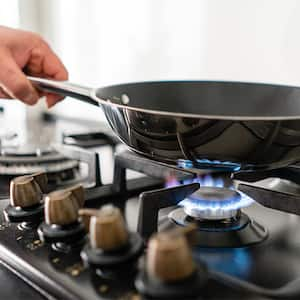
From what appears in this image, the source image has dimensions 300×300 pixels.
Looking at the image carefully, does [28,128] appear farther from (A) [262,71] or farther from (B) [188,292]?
(B) [188,292]

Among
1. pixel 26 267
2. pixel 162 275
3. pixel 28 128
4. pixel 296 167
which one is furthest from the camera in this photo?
pixel 28 128

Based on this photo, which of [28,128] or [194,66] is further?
[28,128]

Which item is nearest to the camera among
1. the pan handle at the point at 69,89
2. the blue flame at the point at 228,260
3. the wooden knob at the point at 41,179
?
the blue flame at the point at 228,260

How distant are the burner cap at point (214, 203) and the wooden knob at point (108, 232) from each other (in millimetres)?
167

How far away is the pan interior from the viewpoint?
674 mm

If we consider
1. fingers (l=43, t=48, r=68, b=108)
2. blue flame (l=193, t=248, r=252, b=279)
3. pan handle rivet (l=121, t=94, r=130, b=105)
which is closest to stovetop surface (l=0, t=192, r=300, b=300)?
blue flame (l=193, t=248, r=252, b=279)

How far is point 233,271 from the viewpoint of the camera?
0.41m

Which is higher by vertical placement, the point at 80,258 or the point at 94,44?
the point at 94,44

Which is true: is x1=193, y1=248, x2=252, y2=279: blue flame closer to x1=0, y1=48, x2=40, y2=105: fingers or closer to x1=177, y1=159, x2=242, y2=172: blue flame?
x1=177, y1=159, x2=242, y2=172: blue flame

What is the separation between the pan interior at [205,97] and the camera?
67 centimetres

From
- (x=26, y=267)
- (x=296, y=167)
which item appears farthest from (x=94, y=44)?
(x=26, y=267)

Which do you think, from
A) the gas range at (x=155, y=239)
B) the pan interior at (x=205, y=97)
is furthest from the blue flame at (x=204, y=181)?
the pan interior at (x=205, y=97)

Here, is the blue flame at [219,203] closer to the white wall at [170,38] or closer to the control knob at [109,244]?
the control knob at [109,244]

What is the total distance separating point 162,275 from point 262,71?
59 cm
